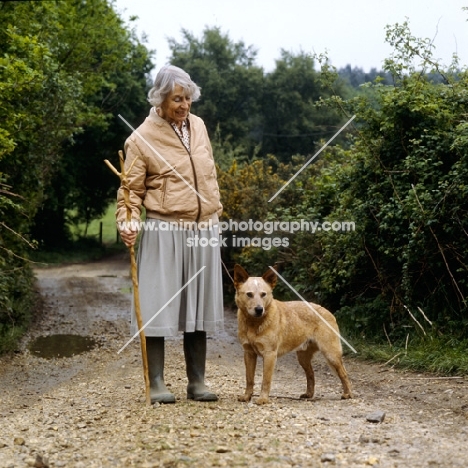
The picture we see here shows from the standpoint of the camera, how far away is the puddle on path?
471 inches

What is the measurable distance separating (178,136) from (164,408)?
2512mm

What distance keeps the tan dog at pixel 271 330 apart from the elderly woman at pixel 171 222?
11.5 inches

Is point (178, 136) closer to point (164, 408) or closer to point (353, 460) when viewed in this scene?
point (164, 408)

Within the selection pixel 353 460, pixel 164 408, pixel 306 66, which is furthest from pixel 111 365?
→ pixel 306 66

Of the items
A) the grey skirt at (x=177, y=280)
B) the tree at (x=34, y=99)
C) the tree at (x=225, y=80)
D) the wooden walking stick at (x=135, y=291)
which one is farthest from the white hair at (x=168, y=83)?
the tree at (x=225, y=80)

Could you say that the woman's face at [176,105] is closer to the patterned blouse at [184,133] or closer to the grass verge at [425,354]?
the patterned blouse at [184,133]

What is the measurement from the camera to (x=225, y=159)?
841 inches

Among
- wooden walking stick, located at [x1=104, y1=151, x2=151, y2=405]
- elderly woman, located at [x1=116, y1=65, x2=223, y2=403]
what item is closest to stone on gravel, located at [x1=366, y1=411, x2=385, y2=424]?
elderly woman, located at [x1=116, y1=65, x2=223, y2=403]

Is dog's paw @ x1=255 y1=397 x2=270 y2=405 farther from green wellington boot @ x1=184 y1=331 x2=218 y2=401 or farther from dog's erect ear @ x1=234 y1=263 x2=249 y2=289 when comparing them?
dog's erect ear @ x1=234 y1=263 x2=249 y2=289

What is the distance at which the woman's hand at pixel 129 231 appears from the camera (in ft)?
22.3

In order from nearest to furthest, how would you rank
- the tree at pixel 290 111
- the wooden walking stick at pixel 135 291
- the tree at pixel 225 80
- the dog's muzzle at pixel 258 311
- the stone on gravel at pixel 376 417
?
the stone on gravel at pixel 376 417, the wooden walking stick at pixel 135 291, the dog's muzzle at pixel 258 311, the tree at pixel 225 80, the tree at pixel 290 111

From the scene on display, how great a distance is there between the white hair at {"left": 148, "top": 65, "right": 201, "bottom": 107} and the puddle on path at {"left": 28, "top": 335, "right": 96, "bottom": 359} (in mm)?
6006

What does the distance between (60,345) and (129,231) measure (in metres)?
6.50

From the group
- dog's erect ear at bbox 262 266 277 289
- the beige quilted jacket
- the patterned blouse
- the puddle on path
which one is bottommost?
the puddle on path
